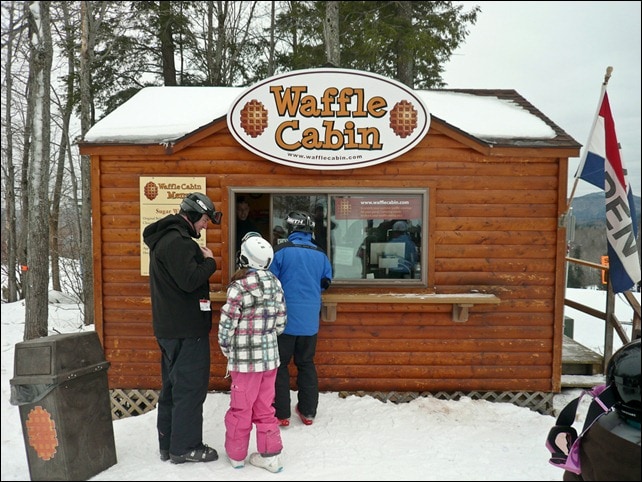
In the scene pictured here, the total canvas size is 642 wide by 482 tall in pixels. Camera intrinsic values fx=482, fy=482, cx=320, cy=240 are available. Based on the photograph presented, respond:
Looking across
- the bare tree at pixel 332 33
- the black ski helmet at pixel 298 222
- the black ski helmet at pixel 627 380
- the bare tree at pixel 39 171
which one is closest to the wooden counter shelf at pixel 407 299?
the black ski helmet at pixel 298 222

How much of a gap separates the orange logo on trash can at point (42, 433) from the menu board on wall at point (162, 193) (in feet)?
7.63

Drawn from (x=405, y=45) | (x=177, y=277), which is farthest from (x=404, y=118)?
(x=405, y=45)

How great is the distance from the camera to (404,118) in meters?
5.30

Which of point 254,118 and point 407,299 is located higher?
point 254,118

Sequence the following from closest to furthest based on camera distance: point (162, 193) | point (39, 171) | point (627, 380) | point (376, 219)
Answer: point (627, 380), point (162, 193), point (376, 219), point (39, 171)

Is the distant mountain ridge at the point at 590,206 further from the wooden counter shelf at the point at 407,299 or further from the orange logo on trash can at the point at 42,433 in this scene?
the orange logo on trash can at the point at 42,433

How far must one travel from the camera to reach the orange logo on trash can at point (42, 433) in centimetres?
340

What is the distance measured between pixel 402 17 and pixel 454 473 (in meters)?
12.6

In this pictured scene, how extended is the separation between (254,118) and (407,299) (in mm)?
2593

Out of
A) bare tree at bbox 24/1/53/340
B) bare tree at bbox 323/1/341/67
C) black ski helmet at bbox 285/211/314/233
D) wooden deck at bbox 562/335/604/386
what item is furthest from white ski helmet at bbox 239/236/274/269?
bare tree at bbox 323/1/341/67

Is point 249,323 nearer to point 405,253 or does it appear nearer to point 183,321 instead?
point 183,321

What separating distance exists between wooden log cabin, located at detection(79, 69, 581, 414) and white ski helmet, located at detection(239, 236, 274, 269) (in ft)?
5.12

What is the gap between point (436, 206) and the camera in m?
5.47

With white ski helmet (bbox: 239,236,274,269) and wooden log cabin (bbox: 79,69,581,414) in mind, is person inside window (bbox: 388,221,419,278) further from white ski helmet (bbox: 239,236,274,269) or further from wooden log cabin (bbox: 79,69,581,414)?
white ski helmet (bbox: 239,236,274,269)
